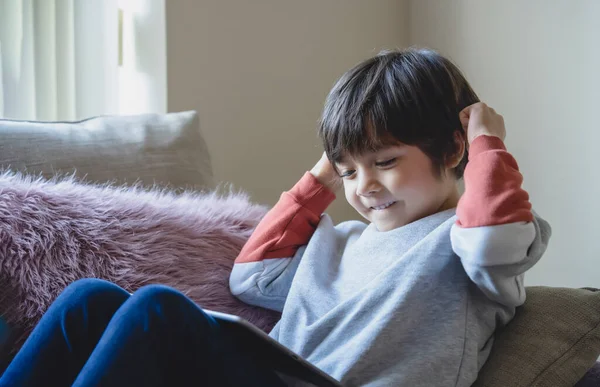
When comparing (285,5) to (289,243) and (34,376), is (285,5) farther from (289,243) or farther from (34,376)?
(34,376)

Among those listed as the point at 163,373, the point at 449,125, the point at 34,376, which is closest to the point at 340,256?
→ the point at 449,125

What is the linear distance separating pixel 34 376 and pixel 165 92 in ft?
3.43

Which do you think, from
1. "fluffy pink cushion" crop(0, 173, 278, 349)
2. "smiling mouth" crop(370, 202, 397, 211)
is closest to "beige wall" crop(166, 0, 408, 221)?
"fluffy pink cushion" crop(0, 173, 278, 349)

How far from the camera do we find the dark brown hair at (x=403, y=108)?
3.15ft

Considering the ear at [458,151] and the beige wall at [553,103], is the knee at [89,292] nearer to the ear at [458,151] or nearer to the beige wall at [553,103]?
the ear at [458,151]

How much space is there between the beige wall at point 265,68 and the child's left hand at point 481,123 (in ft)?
3.23

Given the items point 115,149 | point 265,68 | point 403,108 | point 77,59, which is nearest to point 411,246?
point 403,108

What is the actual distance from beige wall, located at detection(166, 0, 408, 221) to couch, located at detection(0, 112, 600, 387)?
1.28 feet

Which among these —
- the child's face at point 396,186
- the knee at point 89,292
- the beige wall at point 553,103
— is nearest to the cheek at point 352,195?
the child's face at point 396,186

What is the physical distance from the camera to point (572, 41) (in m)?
1.53

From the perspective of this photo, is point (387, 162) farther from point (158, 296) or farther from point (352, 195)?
point (158, 296)

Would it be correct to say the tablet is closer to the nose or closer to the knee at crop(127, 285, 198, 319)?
the knee at crop(127, 285, 198, 319)

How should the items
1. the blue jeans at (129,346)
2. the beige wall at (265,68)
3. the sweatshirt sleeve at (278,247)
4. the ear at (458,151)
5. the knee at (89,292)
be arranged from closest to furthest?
the blue jeans at (129,346), the knee at (89,292), the ear at (458,151), the sweatshirt sleeve at (278,247), the beige wall at (265,68)

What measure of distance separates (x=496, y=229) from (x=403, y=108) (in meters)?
0.23
